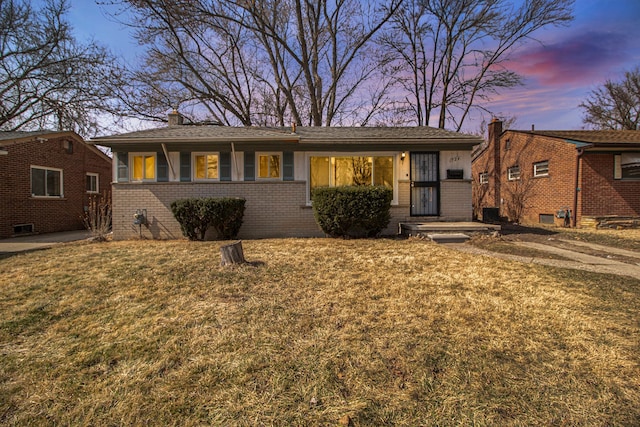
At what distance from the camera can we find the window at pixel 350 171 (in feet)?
30.0

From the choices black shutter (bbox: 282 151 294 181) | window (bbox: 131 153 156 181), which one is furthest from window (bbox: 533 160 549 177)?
window (bbox: 131 153 156 181)

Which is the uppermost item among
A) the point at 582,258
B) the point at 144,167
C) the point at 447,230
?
the point at 144,167

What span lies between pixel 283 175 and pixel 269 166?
56 cm

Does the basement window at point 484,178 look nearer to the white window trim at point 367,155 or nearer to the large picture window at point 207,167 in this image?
the white window trim at point 367,155

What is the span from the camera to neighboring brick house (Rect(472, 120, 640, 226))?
1084cm

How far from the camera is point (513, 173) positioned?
606 inches

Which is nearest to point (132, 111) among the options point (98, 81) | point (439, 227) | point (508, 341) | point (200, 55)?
point (98, 81)

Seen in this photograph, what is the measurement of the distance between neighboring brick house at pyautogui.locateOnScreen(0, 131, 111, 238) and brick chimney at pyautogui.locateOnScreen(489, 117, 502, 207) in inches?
872

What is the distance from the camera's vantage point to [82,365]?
2270 mm

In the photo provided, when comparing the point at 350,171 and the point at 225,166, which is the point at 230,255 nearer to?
the point at 225,166

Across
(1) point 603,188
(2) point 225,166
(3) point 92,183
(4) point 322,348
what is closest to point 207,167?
(2) point 225,166

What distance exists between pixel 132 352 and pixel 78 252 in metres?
6.16

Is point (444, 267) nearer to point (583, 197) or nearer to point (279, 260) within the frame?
point (279, 260)

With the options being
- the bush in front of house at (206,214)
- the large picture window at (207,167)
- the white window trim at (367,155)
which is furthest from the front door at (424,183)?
the large picture window at (207,167)
